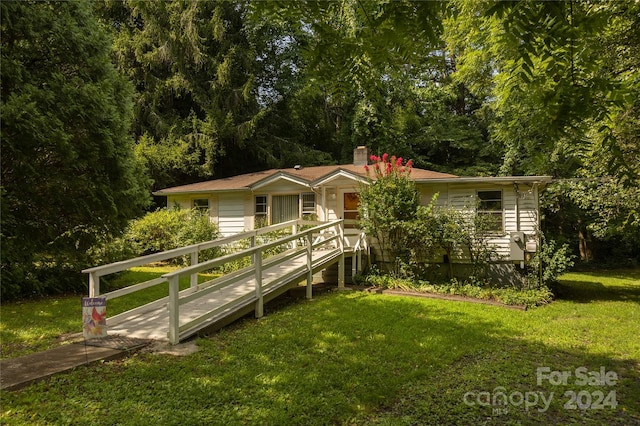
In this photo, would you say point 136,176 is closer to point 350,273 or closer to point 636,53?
point 350,273

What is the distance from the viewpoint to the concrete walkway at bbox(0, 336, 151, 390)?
12.7 feet

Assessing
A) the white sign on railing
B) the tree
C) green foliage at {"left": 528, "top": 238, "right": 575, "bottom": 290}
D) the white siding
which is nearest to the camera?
the white sign on railing

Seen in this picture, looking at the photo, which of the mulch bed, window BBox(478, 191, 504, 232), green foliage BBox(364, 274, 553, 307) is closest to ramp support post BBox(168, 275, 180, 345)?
the mulch bed

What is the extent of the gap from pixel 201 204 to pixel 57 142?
906cm

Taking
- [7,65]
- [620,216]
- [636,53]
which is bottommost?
[620,216]

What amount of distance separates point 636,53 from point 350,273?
8838mm

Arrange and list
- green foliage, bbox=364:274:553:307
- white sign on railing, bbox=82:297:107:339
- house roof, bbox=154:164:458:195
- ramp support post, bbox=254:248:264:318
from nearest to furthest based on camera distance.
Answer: white sign on railing, bbox=82:297:107:339 < ramp support post, bbox=254:248:264:318 < green foliage, bbox=364:274:553:307 < house roof, bbox=154:164:458:195

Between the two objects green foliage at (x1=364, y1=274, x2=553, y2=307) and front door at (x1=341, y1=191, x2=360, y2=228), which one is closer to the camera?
green foliage at (x1=364, y1=274, x2=553, y2=307)

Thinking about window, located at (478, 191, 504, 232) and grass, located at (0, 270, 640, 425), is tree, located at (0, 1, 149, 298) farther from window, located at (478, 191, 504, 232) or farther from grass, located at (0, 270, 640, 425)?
window, located at (478, 191, 504, 232)

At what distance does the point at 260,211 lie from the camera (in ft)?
47.3

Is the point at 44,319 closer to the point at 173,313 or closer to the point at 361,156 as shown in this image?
the point at 173,313

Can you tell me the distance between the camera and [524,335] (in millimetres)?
6551

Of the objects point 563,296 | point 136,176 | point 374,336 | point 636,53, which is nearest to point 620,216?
point 563,296

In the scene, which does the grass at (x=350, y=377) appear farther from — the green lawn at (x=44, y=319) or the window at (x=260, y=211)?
the window at (x=260, y=211)
